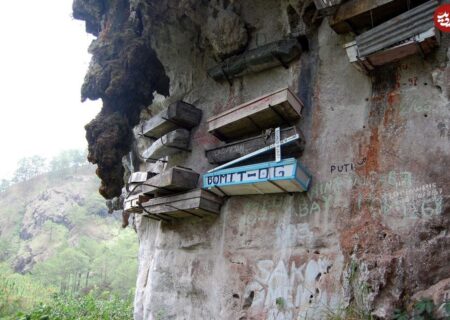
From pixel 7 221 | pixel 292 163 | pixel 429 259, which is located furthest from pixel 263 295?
pixel 7 221

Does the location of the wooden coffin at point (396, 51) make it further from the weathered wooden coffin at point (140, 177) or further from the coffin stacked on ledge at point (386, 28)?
the weathered wooden coffin at point (140, 177)

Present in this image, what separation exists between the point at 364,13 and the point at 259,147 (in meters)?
1.59

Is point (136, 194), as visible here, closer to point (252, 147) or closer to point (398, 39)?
point (252, 147)

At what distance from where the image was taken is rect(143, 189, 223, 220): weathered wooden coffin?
4457 millimetres

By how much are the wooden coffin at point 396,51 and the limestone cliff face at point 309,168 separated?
A: 0.11m

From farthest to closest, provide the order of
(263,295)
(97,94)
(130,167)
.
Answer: (130,167)
(97,94)
(263,295)

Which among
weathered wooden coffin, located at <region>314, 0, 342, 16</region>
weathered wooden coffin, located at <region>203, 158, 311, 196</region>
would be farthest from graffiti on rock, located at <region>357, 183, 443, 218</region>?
weathered wooden coffin, located at <region>314, 0, 342, 16</region>

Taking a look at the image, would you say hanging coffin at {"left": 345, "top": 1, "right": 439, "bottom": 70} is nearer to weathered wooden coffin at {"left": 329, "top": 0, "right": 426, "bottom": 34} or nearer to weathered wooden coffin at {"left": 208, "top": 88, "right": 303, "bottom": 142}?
weathered wooden coffin at {"left": 329, "top": 0, "right": 426, "bottom": 34}

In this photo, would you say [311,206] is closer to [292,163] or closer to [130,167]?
[292,163]

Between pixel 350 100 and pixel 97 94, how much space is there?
13.3 feet

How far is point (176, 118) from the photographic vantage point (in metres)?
5.16

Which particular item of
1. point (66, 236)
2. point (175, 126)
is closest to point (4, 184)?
point (66, 236)

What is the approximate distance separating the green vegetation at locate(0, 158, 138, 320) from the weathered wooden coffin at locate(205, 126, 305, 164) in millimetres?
4252

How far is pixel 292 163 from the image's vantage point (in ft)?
11.8
